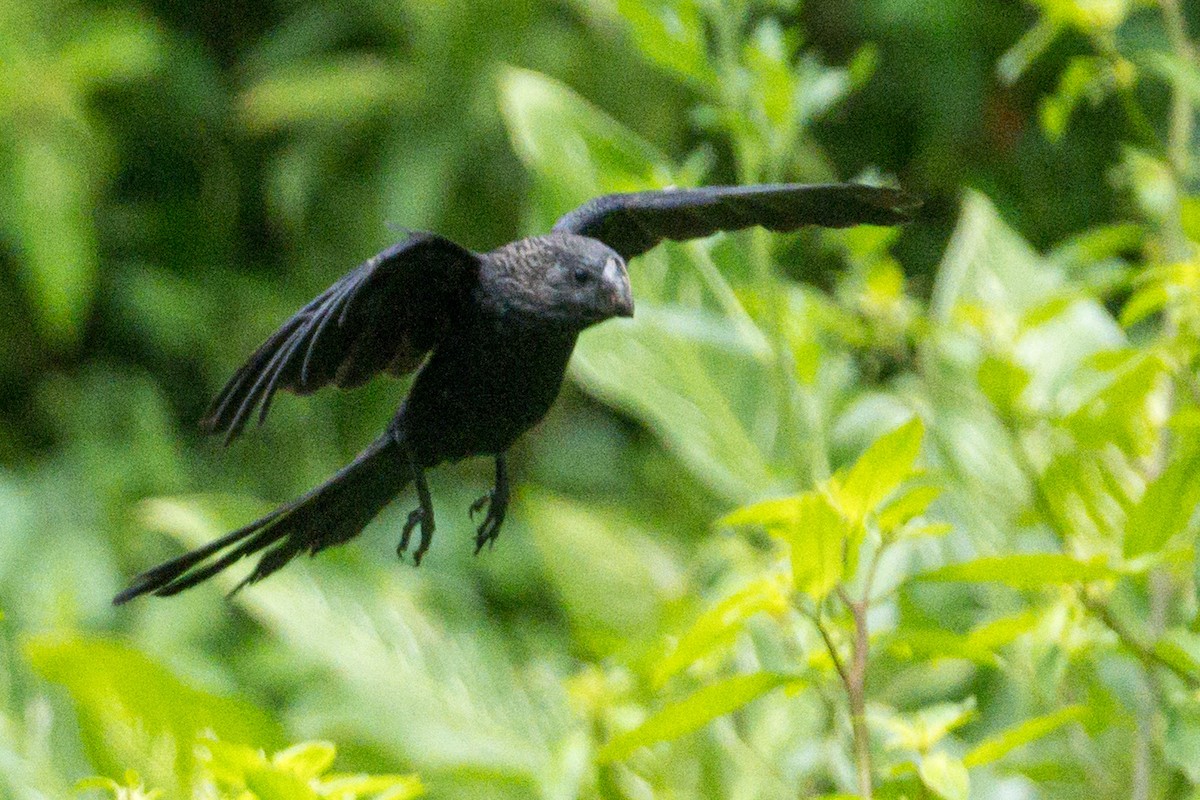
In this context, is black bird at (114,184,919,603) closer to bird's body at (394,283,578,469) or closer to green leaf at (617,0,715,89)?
bird's body at (394,283,578,469)

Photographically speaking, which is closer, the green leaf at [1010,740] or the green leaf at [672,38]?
the green leaf at [1010,740]

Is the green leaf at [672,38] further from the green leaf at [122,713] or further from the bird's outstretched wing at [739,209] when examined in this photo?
the green leaf at [122,713]

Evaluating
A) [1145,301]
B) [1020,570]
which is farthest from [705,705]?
[1145,301]

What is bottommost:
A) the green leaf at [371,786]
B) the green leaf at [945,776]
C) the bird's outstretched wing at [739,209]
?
the green leaf at [945,776]

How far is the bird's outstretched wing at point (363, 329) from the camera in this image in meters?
0.42

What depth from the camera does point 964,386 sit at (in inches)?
56.2

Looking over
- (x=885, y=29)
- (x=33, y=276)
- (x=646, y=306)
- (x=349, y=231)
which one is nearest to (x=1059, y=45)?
(x=885, y=29)

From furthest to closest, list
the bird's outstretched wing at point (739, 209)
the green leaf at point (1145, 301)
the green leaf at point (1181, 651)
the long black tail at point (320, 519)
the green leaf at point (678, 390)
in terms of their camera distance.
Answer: the green leaf at point (678, 390) < the green leaf at point (1145, 301) < the green leaf at point (1181, 651) < the bird's outstretched wing at point (739, 209) < the long black tail at point (320, 519)

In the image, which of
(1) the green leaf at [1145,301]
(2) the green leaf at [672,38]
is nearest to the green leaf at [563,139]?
(2) the green leaf at [672,38]

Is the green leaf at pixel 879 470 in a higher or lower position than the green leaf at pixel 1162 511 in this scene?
higher

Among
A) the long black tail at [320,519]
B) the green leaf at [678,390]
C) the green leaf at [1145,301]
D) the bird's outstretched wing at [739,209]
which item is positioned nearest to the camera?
the long black tail at [320,519]

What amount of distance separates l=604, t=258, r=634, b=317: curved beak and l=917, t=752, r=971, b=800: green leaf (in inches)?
9.5

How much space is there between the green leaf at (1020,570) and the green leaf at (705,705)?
81 mm

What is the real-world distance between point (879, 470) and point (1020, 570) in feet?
0.27
